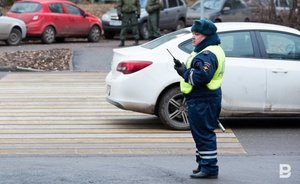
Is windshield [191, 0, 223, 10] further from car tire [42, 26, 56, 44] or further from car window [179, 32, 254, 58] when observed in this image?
car window [179, 32, 254, 58]

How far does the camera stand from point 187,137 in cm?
1096

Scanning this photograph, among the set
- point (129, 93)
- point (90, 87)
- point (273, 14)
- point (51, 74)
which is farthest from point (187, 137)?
point (273, 14)

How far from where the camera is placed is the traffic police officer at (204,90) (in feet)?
26.7

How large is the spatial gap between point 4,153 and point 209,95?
2916 millimetres

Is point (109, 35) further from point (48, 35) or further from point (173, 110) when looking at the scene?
point (173, 110)

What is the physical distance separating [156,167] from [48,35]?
20478 mm

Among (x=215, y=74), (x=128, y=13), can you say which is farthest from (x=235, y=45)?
(x=128, y=13)

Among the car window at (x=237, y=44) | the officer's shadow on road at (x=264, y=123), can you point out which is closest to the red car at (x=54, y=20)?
the officer's shadow on road at (x=264, y=123)

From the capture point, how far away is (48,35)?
28.9 meters

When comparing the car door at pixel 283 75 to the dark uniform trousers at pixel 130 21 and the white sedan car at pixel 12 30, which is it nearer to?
the dark uniform trousers at pixel 130 21

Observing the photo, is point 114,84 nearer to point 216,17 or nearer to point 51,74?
point 51,74

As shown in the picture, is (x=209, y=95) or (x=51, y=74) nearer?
(x=209, y=95)

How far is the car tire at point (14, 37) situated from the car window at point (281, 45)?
16.9 metres

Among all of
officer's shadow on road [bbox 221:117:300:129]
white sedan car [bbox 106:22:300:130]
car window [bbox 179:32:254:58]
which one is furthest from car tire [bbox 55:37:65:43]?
car window [bbox 179:32:254:58]
